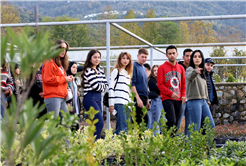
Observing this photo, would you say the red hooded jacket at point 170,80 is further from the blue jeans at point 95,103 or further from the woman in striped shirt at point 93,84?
the blue jeans at point 95,103

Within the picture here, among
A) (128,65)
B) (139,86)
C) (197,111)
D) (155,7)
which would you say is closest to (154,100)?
(139,86)

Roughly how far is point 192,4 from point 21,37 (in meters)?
101

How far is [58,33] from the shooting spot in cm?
4759

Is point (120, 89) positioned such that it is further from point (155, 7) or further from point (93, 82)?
point (155, 7)

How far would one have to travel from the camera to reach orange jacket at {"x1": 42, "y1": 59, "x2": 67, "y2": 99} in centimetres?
369

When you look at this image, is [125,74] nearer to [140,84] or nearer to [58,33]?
[140,84]

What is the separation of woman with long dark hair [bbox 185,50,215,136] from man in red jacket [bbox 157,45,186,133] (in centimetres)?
13

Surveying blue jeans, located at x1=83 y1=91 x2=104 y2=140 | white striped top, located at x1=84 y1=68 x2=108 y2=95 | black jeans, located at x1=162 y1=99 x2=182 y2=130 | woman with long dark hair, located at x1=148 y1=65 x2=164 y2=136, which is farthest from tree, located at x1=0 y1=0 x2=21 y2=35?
black jeans, located at x1=162 y1=99 x2=182 y2=130

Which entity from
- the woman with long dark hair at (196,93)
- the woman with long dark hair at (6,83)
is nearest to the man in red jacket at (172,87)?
the woman with long dark hair at (196,93)

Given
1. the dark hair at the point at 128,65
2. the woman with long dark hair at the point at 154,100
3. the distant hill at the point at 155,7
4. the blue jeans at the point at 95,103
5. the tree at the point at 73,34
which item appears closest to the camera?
the blue jeans at the point at 95,103

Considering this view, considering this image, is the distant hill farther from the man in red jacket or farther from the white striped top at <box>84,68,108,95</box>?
the white striped top at <box>84,68,108,95</box>

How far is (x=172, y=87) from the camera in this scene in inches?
179

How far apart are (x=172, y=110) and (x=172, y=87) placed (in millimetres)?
376

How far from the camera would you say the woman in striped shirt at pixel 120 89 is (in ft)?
14.7
